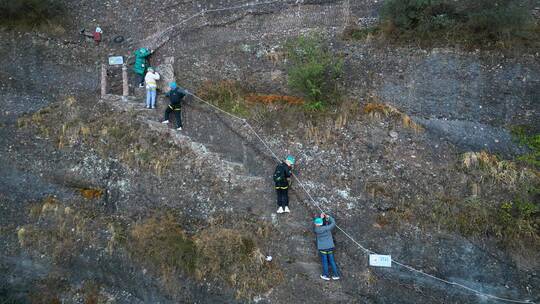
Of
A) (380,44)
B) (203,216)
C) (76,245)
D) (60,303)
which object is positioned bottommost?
(60,303)

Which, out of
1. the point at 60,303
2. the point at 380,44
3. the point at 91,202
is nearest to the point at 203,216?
the point at 91,202

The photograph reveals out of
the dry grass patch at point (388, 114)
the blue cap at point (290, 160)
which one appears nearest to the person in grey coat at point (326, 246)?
the blue cap at point (290, 160)

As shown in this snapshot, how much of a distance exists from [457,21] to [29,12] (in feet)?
45.9

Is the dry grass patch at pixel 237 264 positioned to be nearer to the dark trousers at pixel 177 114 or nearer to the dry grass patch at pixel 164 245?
the dry grass patch at pixel 164 245

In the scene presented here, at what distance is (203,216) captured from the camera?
12953mm

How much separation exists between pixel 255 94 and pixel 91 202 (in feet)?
18.2

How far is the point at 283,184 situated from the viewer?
1241cm

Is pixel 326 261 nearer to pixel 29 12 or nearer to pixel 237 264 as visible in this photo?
pixel 237 264

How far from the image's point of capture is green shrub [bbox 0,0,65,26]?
54.9 ft

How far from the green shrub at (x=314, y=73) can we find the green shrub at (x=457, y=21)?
2.17 m

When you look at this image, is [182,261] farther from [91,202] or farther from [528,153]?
[528,153]

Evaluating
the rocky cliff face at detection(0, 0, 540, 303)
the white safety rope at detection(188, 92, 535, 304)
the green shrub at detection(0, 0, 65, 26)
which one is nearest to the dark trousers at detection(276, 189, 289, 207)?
the rocky cliff face at detection(0, 0, 540, 303)

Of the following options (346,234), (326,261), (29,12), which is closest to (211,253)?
(326,261)

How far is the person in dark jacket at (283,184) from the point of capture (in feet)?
40.6
